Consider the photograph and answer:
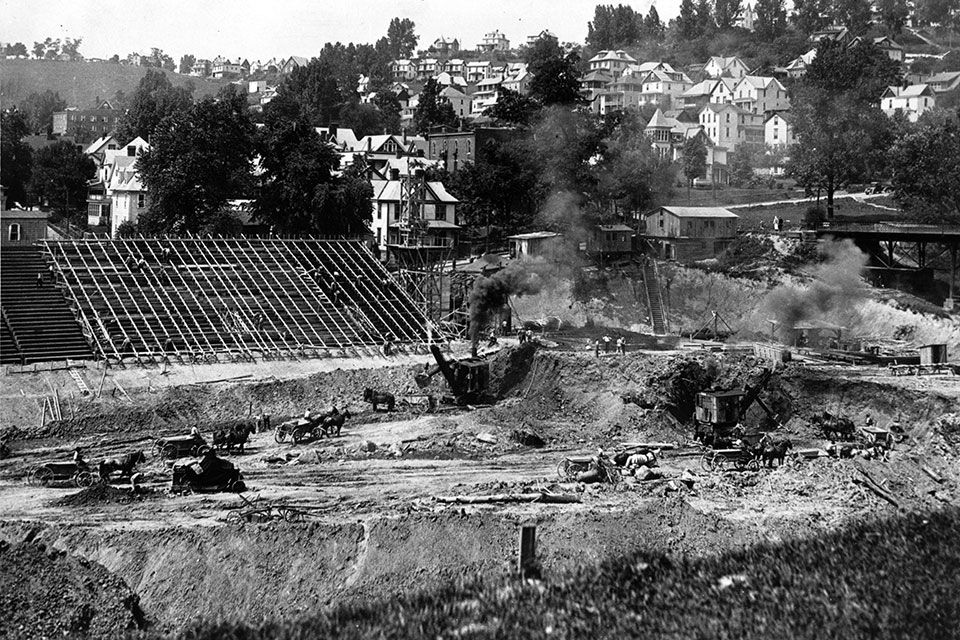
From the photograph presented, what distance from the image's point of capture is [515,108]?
3452 inches

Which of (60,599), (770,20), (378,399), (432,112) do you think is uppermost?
(770,20)

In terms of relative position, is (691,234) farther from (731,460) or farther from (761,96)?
(761,96)

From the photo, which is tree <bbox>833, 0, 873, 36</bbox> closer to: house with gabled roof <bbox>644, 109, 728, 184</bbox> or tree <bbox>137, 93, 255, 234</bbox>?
house with gabled roof <bbox>644, 109, 728, 184</bbox>

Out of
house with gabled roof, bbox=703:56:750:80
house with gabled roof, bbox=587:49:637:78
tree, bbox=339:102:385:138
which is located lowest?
tree, bbox=339:102:385:138

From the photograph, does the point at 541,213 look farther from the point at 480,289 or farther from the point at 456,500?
the point at 456,500

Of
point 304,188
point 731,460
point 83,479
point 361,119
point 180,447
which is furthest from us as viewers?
point 361,119

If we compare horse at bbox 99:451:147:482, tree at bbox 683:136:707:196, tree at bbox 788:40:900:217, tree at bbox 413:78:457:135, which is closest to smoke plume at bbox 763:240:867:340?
tree at bbox 788:40:900:217

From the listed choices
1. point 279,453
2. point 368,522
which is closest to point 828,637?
point 368,522

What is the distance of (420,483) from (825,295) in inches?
1434

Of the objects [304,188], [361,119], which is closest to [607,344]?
[304,188]

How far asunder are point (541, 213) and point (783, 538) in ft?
159

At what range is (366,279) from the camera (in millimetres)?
62438

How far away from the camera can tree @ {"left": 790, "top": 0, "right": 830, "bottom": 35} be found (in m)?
172

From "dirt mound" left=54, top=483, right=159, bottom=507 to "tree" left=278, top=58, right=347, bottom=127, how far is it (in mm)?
113405
